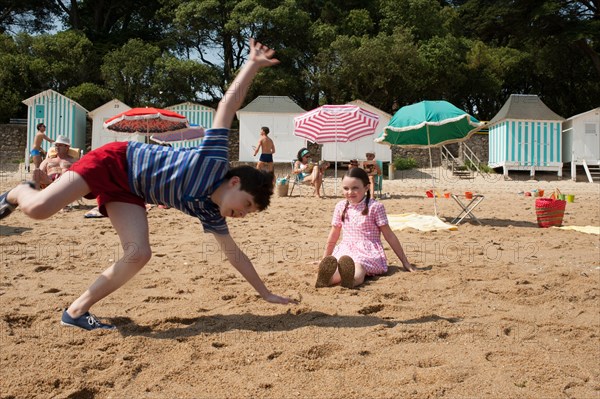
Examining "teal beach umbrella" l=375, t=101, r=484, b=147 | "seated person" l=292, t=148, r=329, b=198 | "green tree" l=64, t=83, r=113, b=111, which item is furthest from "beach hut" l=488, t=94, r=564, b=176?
"green tree" l=64, t=83, r=113, b=111

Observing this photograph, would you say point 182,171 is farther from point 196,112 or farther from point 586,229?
point 196,112

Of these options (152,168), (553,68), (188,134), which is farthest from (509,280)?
(553,68)

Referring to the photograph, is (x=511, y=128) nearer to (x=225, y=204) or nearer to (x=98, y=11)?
(x=225, y=204)

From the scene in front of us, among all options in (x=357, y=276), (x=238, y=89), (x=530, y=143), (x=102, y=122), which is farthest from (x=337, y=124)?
(x=102, y=122)

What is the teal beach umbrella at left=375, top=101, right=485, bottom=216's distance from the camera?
8.67 metres

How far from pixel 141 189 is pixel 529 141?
2089 cm

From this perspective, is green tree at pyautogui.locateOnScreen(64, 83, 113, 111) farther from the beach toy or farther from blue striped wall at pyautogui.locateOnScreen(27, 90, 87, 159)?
the beach toy

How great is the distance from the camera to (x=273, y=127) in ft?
72.9

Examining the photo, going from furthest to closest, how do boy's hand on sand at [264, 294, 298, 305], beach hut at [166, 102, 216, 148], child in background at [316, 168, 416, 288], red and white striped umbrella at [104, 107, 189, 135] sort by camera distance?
1. beach hut at [166, 102, 216, 148]
2. red and white striped umbrella at [104, 107, 189, 135]
3. child in background at [316, 168, 416, 288]
4. boy's hand on sand at [264, 294, 298, 305]

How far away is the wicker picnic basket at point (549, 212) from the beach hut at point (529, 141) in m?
13.2

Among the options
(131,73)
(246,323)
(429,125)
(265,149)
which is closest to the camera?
(246,323)

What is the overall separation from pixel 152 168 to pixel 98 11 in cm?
3351

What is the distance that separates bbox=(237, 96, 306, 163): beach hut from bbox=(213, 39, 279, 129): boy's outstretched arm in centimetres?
1873

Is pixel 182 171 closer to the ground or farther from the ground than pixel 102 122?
closer to the ground
